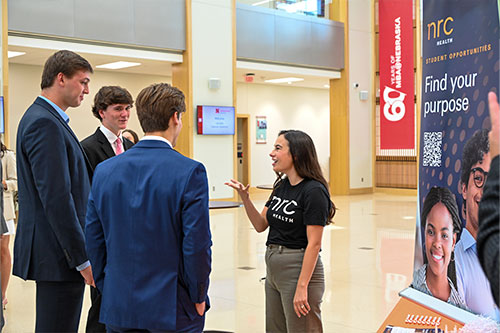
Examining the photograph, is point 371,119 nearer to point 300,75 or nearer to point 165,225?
point 300,75

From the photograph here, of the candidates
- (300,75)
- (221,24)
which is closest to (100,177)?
(221,24)

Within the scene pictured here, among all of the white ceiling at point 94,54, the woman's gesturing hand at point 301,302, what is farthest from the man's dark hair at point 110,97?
the white ceiling at point 94,54

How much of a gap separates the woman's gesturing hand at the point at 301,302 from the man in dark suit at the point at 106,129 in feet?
3.77

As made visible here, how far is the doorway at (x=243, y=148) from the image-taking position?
1908 centimetres

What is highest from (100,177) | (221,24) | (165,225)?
(221,24)

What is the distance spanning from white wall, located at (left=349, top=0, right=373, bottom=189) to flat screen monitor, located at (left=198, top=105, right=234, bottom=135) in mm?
4495

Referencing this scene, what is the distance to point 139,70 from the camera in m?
15.2

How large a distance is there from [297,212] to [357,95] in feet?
48.5

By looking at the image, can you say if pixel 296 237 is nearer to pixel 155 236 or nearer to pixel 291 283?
pixel 291 283

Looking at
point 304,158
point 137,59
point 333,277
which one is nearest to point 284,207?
point 304,158

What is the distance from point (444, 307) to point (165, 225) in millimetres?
1692

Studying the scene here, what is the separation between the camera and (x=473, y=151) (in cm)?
274

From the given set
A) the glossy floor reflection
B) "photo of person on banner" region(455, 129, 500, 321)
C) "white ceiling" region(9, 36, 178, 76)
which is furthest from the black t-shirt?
"white ceiling" region(9, 36, 178, 76)

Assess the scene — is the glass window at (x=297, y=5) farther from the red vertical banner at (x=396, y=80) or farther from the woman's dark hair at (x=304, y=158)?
the woman's dark hair at (x=304, y=158)
